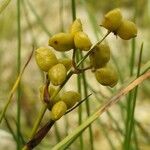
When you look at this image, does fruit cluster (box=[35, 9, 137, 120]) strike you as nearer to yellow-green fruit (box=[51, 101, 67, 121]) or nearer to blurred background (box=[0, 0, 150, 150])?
yellow-green fruit (box=[51, 101, 67, 121])

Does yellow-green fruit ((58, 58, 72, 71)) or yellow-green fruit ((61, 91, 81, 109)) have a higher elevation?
yellow-green fruit ((58, 58, 72, 71))

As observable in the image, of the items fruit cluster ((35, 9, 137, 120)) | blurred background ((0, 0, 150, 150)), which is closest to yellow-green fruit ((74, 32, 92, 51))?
fruit cluster ((35, 9, 137, 120))

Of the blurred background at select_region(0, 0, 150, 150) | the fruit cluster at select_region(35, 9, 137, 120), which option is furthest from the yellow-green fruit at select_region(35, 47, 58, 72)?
the blurred background at select_region(0, 0, 150, 150)

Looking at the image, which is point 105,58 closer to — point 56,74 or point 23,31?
point 56,74

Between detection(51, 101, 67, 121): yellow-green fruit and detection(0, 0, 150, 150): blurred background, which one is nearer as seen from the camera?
detection(51, 101, 67, 121): yellow-green fruit

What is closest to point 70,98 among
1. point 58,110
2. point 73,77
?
point 58,110

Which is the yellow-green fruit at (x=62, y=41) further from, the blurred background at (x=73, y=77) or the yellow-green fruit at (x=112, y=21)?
the blurred background at (x=73, y=77)

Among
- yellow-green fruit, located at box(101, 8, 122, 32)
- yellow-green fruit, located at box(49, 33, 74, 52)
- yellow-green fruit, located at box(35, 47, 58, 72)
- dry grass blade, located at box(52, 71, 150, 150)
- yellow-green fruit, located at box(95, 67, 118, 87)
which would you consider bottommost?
dry grass blade, located at box(52, 71, 150, 150)
